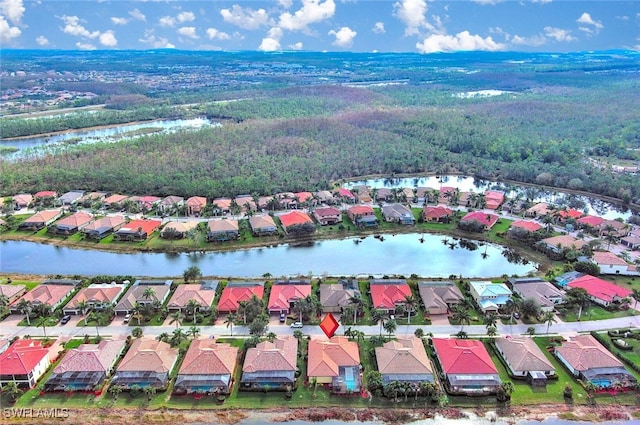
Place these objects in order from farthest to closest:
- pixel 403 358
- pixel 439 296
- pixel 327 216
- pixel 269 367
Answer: pixel 327 216 < pixel 439 296 < pixel 403 358 < pixel 269 367

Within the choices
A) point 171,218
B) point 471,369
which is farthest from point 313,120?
point 471,369

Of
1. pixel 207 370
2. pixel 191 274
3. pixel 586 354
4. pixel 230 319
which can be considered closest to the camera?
pixel 207 370

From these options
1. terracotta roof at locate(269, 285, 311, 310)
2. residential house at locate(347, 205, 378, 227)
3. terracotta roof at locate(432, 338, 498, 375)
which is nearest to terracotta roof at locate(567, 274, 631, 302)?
terracotta roof at locate(432, 338, 498, 375)

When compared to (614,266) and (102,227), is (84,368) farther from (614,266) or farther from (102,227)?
(614,266)

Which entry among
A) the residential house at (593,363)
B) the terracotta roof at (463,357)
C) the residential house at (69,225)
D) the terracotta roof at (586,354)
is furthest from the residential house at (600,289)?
the residential house at (69,225)

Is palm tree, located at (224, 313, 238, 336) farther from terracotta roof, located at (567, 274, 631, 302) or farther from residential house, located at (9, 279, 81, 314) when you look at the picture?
terracotta roof, located at (567, 274, 631, 302)

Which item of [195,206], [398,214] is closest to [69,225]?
[195,206]

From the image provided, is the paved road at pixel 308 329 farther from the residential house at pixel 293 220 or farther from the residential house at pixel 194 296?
the residential house at pixel 293 220
